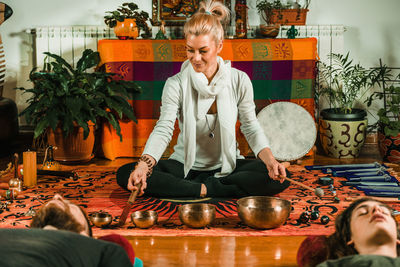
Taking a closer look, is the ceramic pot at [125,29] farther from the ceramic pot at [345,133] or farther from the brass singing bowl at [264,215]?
Result: the brass singing bowl at [264,215]

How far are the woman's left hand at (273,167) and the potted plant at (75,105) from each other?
4.72 ft

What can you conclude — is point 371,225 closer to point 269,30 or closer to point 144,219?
point 144,219

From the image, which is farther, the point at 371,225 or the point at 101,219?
the point at 101,219

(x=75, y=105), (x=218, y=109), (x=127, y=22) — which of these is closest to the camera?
(x=218, y=109)

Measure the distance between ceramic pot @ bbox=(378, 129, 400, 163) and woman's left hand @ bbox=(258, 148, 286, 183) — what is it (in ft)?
4.97

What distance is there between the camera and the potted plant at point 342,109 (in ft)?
12.1

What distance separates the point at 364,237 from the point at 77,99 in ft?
8.11

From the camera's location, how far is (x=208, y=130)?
2.64 metres

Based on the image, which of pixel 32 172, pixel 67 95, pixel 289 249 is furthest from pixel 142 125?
pixel 289 249

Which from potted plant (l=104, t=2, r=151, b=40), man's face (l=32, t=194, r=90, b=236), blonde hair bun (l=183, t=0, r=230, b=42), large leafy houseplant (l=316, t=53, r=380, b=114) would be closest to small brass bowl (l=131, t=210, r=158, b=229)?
man's face (l=32, t=194, r=90, b=236)

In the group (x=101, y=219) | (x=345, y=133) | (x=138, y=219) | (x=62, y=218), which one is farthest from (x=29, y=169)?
(x=345, y=133)

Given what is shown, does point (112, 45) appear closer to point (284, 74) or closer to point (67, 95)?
point (67, 95)

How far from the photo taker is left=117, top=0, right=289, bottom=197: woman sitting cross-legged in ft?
7.78

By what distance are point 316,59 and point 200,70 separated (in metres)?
1.66
